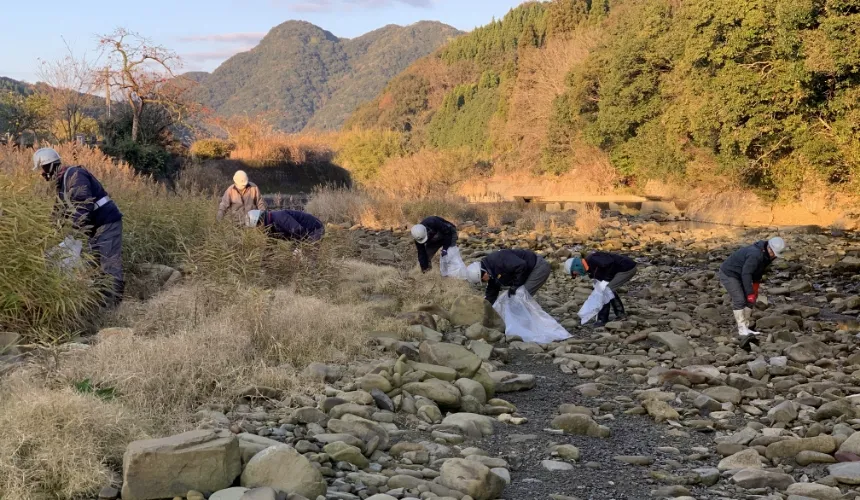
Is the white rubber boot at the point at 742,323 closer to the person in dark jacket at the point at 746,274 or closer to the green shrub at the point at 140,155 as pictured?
the person in dark jacket at the point at 746,274

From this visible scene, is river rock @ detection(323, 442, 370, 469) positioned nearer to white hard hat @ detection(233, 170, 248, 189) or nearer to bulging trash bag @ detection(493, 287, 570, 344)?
bulging trash bag @ detection(493, 287, 570, 344)

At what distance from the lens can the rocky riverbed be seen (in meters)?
4.12

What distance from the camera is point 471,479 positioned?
4.32 meters

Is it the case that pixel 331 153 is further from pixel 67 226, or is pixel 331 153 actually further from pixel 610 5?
pixel 67 226

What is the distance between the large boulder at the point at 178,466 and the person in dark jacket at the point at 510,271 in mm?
5845

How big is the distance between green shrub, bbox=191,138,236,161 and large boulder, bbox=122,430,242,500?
84.0 feet

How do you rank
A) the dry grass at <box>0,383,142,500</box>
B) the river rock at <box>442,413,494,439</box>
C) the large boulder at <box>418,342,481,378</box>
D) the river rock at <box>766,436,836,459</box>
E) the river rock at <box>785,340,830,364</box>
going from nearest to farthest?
the dry grass at <box>0,383,142,500</box>, the river rock at <box>766,436,836,459</box>, the river rock at <box>442,413,494,439</box>, the large boulder at <box>418,342,481,378</box>, the river rock at <box>785,340,830,364</box>

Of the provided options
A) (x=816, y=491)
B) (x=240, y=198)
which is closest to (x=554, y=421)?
(x=816, y=491)

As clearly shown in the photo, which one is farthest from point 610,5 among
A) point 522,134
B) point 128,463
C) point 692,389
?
point 128,463

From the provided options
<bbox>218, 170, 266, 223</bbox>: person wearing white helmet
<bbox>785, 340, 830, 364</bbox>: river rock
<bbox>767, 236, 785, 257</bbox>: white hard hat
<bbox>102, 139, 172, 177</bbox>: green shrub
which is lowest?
<bbox>785, 340, 830, 364</bbox>: river rock

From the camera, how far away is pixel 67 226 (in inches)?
297

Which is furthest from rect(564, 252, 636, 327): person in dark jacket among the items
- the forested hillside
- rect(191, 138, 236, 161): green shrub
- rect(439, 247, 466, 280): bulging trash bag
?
rect(191, 138, 236, 161): green shrub

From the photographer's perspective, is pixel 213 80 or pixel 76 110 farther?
pixel 213 80

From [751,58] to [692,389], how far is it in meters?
16.1
